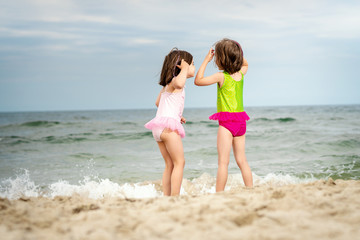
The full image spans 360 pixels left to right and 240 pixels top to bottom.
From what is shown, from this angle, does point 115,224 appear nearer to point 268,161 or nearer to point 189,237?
point 189,237

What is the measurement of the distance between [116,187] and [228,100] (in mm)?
2979

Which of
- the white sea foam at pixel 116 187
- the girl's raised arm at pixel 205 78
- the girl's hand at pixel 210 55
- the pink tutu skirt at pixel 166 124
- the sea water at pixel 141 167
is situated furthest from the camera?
the sea water at pixel 141 167

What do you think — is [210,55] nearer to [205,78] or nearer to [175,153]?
[205,78]

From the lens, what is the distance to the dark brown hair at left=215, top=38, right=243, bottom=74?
3785mm

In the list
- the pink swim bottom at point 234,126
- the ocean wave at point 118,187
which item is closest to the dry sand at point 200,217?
the pink swim bottom at point 234,126

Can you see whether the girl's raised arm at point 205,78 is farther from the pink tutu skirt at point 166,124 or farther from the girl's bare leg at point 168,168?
the girl's bare leg at point 168,168

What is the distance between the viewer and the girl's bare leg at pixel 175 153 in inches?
142

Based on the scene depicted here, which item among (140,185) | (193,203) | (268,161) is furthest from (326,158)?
(193,203)

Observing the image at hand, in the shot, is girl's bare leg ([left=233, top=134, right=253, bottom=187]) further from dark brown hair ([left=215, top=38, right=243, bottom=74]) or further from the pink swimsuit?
dark brown hair ([left=215, top=38, right=243, bottom=74])

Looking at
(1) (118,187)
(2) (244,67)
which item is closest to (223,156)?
(2) (244,67)

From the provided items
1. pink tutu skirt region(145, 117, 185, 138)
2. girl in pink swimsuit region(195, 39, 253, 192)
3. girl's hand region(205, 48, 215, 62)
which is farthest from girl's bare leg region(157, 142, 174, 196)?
girl's hand region(205, 48, 215, 62)

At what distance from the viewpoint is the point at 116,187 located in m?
5.88

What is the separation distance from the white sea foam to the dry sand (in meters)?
2.51

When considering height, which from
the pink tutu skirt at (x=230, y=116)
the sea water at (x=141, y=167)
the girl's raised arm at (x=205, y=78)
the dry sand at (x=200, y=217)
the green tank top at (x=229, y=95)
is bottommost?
the sea water at (x=141, y=167)
